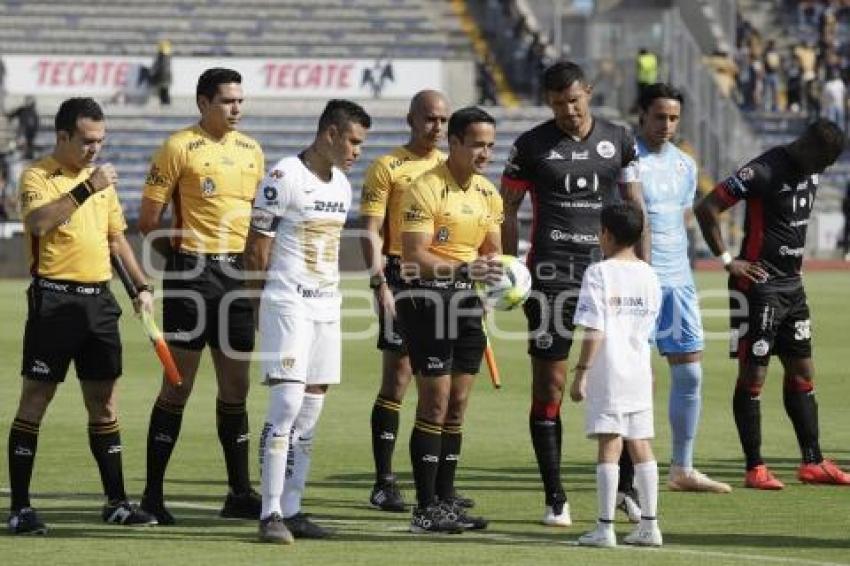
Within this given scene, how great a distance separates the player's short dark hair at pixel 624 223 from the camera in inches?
427

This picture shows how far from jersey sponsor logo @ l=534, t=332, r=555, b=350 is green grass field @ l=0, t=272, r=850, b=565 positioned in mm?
915

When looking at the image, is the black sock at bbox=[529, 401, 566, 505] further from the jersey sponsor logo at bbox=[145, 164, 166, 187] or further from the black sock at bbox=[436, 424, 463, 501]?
the jersey sponsor logo at bbox=[145, 164, 166, 187]

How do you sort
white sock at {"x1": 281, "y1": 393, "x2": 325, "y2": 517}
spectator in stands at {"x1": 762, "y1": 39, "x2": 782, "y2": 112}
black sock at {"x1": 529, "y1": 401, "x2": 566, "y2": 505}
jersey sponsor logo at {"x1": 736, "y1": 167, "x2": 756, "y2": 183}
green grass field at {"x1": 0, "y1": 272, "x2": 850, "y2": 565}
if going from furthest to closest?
1. spectator in stands at {"x1": 762, "y1": 39, "x2": 782, "y2": 112}
2. jersey sponsor logo at {"x1": 736, "y1": 167, "x2": 756, "y2": 183}
3. black sock at {"x1": 529, "y1": 401, "x2": 566, "y2": 505}
4. white sock at {"x1": 281, "y1": 393, "x2": 325, "y2": 517}
5. green grass field at {"x1": 0, "y1": 272, "x2": 850, "y2": 565}

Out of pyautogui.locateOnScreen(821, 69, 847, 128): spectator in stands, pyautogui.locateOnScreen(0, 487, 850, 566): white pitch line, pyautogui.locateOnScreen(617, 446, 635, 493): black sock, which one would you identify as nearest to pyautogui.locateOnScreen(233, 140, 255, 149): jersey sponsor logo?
pyautogui.locateOnScreen(0, 487, 850, 566): white pitch line

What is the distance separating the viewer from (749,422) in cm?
1344

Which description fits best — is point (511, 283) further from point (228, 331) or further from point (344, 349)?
point (344, 349)

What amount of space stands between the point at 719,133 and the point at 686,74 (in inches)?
61.0

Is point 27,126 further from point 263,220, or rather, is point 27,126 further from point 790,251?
point 263,220

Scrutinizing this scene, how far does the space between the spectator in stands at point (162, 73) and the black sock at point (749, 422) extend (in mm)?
32412

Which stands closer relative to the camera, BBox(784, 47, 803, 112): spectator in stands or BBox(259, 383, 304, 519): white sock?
BBox(259, 383, 304, 519): white sock

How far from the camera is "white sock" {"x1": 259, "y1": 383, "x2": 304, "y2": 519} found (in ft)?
35.6

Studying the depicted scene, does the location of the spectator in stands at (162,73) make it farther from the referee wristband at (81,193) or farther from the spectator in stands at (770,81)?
the referee wristband at (81,193)

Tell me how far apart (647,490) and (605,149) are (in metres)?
2.22

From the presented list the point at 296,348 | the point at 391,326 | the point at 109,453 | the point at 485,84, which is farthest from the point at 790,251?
the point at 485,84
